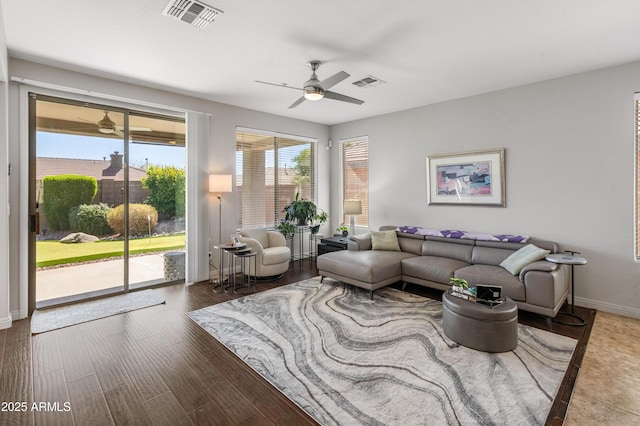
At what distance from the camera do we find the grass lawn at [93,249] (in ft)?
12.1

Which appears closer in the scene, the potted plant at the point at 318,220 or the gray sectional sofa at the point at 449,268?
the gray sectional sofa at the point at 449,268

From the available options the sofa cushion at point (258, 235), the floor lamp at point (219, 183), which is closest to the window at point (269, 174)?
the sofa cushion at point (258, 235)

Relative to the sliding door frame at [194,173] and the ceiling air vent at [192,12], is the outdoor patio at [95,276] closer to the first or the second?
the sliding door frame at [194,173]

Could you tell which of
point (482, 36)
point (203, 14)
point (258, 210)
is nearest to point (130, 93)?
point (203, 14)

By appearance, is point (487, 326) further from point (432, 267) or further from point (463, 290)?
point (432, 267)

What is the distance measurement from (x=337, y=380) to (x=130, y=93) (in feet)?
14.2

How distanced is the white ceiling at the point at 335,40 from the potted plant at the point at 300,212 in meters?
2.30

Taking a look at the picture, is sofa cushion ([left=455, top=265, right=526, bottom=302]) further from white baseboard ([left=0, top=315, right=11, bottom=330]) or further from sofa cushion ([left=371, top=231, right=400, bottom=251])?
white baseboard ([left=0, top=315, right=11, bottom=330])

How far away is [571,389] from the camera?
218 cm

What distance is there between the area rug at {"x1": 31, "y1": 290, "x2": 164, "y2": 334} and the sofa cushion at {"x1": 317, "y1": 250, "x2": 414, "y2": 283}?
2.36 metres

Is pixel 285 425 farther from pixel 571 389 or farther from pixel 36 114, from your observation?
pixel 36 114

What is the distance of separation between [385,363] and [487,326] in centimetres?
98

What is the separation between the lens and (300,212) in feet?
18.7

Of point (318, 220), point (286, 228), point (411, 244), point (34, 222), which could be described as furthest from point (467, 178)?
point (34, 222)
